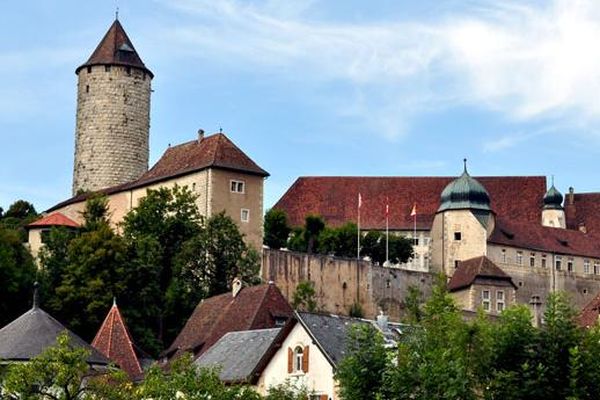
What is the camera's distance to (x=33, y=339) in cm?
5828

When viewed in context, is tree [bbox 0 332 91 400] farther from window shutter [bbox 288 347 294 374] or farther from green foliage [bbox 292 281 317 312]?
green foliage [bbox 292 281 317 312]

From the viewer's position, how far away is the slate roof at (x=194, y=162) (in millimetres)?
90688

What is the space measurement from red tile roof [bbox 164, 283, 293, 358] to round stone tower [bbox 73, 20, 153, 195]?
35.9 metres

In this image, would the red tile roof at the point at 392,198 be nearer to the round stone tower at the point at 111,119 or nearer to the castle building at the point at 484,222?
the castle building at the point at 484,222

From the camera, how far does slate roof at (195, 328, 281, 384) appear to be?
53713mm

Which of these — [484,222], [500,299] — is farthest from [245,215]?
[484,222]

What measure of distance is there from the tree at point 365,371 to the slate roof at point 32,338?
15.2 m

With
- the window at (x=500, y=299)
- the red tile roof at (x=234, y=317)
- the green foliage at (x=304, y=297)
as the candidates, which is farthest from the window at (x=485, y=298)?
the red tile roof at (x=234, y=317)

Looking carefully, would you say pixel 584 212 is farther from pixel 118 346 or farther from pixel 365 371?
pixel 365 371

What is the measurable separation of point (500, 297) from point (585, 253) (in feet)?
42.0

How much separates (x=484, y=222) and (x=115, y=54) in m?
26.0

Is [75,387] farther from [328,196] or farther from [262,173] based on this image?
[328,196]

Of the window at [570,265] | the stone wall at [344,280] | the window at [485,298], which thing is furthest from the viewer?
the window at [570,265]

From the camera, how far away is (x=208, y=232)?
83.2m
